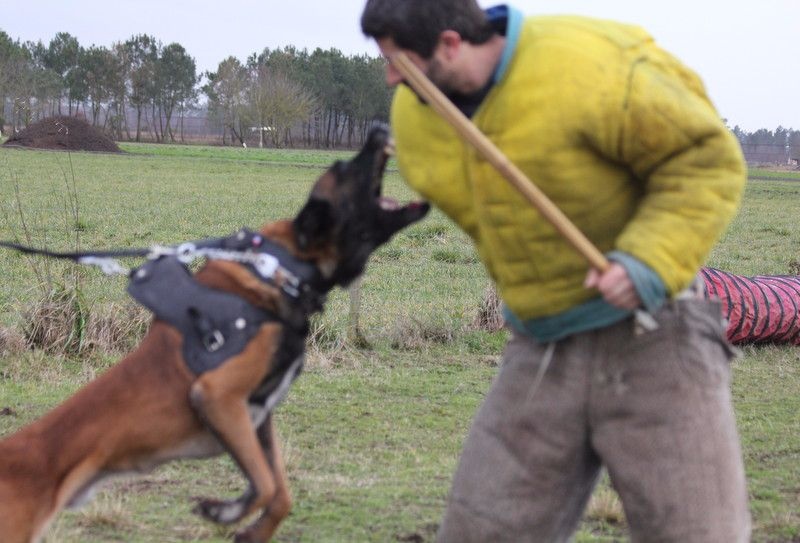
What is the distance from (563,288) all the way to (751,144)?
104506 mm

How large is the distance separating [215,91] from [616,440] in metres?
92.0

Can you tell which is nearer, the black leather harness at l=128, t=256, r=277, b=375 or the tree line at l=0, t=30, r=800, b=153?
the black leather harness at l=128, t=256, r=277, b=375

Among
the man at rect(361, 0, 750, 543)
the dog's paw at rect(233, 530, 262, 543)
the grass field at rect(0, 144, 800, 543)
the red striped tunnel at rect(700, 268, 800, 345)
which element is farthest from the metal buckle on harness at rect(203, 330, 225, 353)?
the red striped tunnel at rect(700, 268, 800, 345)

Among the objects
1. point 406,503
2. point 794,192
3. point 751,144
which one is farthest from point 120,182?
point 751,144

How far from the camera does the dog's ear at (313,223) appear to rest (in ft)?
12.5

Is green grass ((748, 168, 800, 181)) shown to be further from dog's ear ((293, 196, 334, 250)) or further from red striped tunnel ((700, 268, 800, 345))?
dog's ear ((293, 196, 334, 250))

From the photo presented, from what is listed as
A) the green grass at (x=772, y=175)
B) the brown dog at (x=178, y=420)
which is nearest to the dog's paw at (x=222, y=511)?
the brown dog at (x=178, y=420)

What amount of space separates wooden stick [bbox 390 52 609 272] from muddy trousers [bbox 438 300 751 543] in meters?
0.39

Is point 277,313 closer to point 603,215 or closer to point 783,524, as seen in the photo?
point 603,215

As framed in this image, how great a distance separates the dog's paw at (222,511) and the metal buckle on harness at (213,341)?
0.53 metres

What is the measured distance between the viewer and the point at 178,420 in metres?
3.66

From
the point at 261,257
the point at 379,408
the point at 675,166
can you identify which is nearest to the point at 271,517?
the point at 261,257

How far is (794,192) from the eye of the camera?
116 ft

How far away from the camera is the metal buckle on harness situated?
3549 millimetres
